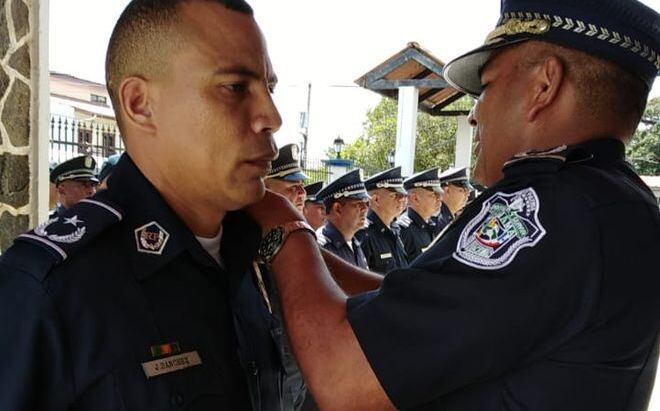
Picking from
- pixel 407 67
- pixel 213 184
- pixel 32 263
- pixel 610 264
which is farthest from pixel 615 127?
pixel 407 67

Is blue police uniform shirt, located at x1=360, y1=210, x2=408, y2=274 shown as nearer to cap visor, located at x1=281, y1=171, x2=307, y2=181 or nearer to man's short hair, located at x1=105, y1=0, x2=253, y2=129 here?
cap visor, located at x1=281, y1=171, x2=307, y2=181

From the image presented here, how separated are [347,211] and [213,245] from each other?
405cm

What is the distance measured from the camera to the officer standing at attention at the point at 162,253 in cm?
97

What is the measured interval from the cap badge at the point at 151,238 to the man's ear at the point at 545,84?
38.1 inches

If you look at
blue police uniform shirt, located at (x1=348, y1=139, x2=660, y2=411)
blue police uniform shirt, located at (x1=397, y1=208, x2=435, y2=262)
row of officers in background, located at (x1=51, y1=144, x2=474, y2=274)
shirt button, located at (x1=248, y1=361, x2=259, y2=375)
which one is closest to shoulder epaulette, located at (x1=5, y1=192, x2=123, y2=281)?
shirt button, located at (x1=248, y1=361, x2=259, y2=375)

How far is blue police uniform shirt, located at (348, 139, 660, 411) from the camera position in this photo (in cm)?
116

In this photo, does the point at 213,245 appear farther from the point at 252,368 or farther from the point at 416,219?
the point at 416,219

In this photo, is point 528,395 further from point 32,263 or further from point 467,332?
point 32,263

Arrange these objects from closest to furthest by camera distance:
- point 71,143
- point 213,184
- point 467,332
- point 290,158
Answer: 1. point 467,332
2. point 213,184
3. point 290,158
4. point 71,143

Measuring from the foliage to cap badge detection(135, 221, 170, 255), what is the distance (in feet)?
83.0

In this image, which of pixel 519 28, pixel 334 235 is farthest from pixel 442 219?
pixel 519 28

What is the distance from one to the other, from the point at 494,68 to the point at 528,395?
2.80 ft

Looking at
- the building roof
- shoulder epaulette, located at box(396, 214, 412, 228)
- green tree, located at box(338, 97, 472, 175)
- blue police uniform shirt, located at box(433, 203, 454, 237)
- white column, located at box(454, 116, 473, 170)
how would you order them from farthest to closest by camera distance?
green tree, located at box(338, 97, 472, 175) < white column, located at box(454, 116, 473, 170) < the building roof < blue police uniform shirt, located at box(433, 203, 454, 237) < shoulder epaulette, located at box(396, 214, 412, 228)

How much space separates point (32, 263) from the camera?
3.27 feet
